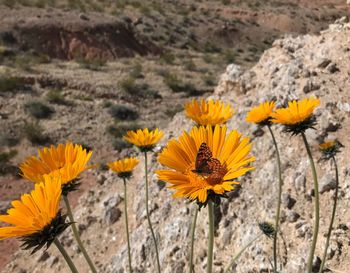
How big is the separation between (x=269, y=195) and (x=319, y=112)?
5.90 ft

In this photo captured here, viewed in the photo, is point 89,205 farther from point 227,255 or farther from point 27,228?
point 27,228

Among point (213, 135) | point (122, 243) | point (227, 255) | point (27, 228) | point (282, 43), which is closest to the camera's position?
point (27, 228)

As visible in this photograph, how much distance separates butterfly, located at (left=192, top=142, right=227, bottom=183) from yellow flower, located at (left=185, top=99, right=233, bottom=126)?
127cm

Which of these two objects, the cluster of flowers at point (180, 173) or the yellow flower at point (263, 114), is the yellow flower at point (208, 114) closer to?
the cluster of flowers at point (180, 173)

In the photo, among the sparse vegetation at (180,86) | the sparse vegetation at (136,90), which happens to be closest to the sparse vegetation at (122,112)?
the sparse vegetation at (136,90)

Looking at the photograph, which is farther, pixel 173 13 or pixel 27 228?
pixel 173 13

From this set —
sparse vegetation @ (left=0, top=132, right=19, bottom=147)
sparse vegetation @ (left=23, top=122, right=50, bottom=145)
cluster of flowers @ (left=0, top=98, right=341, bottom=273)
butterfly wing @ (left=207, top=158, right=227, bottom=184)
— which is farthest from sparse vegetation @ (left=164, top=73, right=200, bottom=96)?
butterfly wing @ (left=207, top=158, right=227, bottom=184)

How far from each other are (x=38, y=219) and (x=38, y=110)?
1569 cm

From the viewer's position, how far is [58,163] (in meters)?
3.31

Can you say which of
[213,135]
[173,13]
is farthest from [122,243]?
[173,13]

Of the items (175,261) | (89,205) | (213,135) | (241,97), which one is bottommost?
(89,205)

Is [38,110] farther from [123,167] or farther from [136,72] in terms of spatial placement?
[123,167]

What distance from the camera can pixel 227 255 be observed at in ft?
17.8

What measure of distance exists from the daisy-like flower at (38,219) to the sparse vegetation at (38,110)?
15.4 meters
